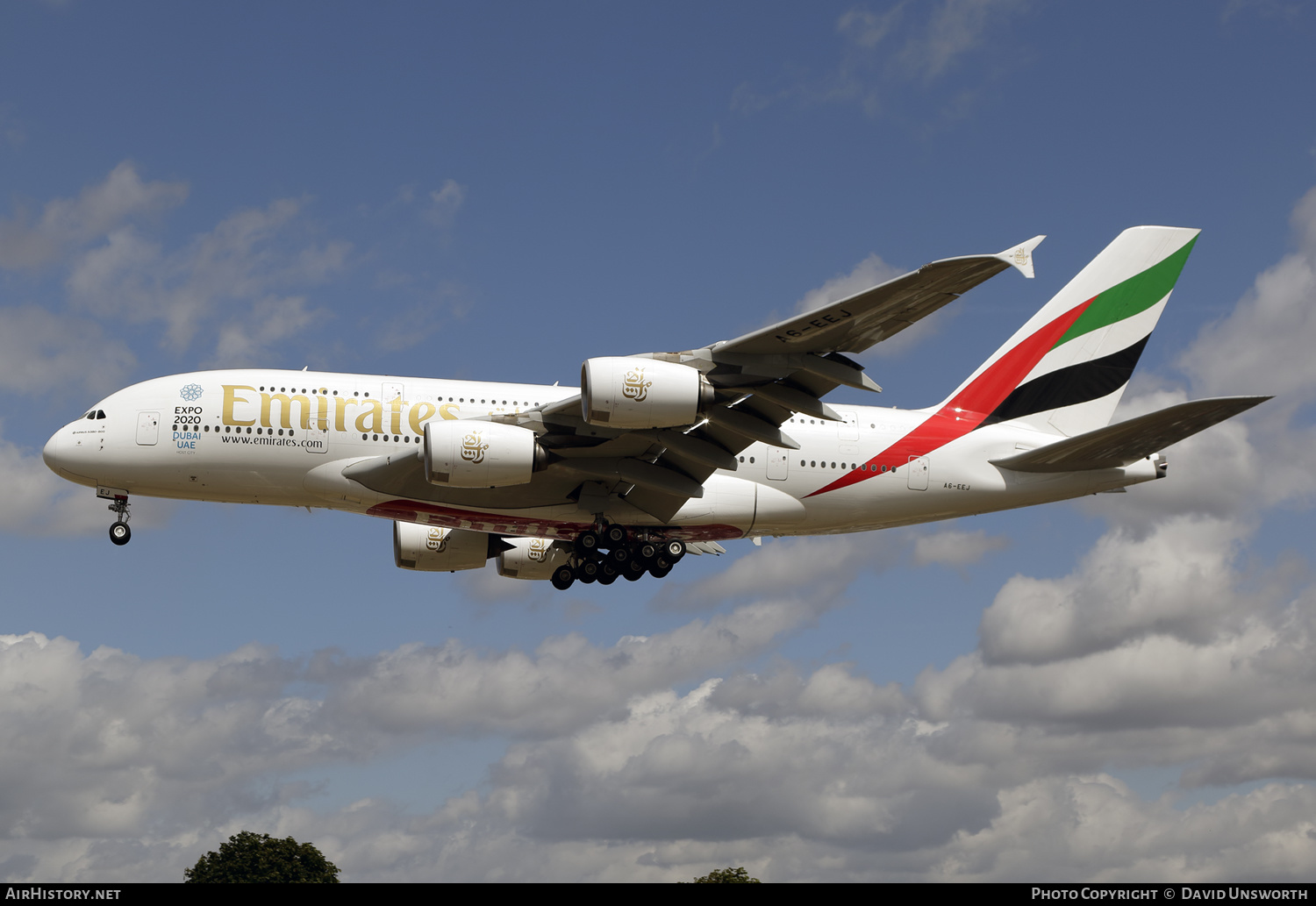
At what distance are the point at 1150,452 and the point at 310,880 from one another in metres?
56.9

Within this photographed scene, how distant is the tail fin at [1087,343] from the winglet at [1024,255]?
1238 centimetres

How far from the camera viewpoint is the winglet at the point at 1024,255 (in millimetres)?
21641

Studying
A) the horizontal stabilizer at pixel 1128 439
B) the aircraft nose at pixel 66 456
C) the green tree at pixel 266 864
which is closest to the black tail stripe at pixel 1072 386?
the horizontal stabilizer at pixel 1128 439

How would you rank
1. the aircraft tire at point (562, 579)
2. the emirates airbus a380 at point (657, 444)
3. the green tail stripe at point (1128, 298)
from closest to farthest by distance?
the emirates airbus a380 at point (657, 444)
the aircraft tire at point (562, 579)
the green tail stripe at point (1128, 298)

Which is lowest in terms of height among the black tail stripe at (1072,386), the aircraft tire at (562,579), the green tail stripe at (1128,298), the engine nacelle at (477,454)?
the aircraft tire at (562,579)

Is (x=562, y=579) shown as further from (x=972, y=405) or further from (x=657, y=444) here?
(x=972, y=405)

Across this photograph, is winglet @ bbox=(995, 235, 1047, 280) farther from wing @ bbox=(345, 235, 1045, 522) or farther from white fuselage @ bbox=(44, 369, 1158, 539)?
white fuselage @ bbox=(44, 369, 1158, 539)

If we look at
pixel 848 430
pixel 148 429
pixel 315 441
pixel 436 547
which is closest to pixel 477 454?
pixel 315 441

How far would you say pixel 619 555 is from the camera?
32031 mm

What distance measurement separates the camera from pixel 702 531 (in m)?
32.2

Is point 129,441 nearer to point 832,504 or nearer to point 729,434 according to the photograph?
point 729,434

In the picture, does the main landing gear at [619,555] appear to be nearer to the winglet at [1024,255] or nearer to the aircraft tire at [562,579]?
the aircraft tire at [562,579]
